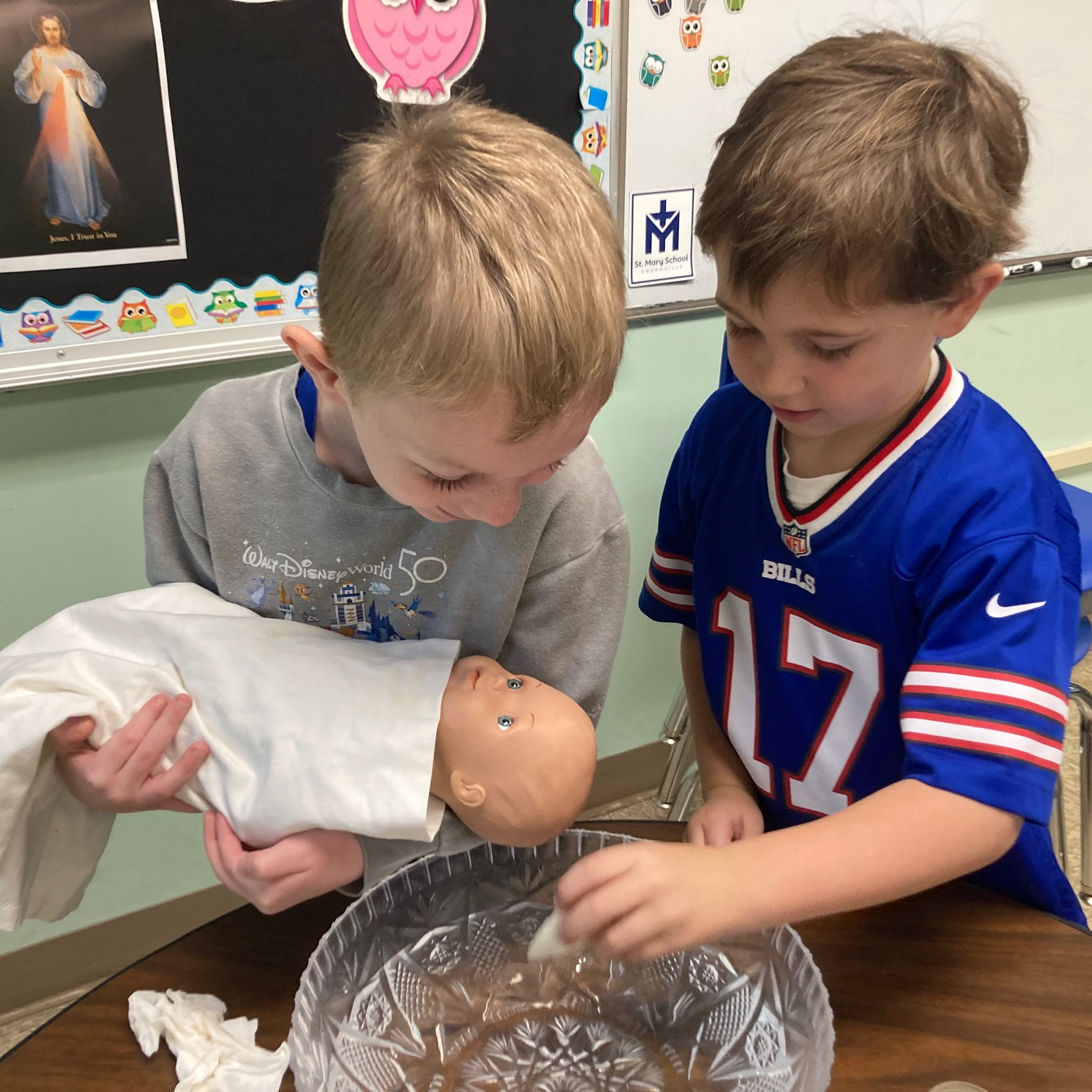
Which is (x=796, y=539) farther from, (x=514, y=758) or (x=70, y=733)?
(x=70, y=733)

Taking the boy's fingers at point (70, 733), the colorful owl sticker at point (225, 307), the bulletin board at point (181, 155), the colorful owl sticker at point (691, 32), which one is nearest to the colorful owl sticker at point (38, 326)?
the bulletin board at point (181, 155)

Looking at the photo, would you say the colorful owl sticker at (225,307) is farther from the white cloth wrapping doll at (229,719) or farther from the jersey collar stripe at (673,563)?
the jersey collar stripe at (673,563)

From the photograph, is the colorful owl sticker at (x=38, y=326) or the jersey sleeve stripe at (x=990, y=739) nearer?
the jersey sleeve stripe at (x=990, y=739)

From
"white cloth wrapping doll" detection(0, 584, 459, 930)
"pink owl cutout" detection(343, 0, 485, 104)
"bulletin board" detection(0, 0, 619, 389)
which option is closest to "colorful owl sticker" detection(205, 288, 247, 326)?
"bulletin board" detection(0, 0, 619, 389)

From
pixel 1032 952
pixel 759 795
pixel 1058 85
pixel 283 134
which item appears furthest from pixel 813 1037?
pixel 1058 85

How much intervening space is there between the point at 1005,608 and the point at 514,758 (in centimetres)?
37

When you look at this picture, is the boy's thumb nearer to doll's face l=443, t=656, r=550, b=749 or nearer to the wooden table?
the wooden table

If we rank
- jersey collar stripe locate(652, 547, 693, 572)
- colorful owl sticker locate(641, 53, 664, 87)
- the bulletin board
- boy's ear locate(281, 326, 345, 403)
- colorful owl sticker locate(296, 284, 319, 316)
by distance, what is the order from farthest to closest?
colorful owl sticker locate(641, 53, 664, 87) → colorful owl sticker locate(296, 284, 319, 316) → the bulletin board → jersey collar stripe locate(652, 547, 693, 572) → boy's ear locate(281, 326, 345, 403)

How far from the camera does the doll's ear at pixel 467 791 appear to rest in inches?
28.8

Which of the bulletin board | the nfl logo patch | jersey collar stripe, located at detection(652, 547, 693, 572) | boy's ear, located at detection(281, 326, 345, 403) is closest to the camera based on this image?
boy's ear, located at detection(281, 326, 345, 403)

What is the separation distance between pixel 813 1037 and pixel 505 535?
427 millimetres

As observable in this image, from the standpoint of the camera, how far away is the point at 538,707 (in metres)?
0.75

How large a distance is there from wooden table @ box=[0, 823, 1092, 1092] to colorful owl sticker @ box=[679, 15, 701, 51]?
120cm

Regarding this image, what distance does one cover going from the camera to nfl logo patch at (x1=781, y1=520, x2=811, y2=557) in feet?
2.59
